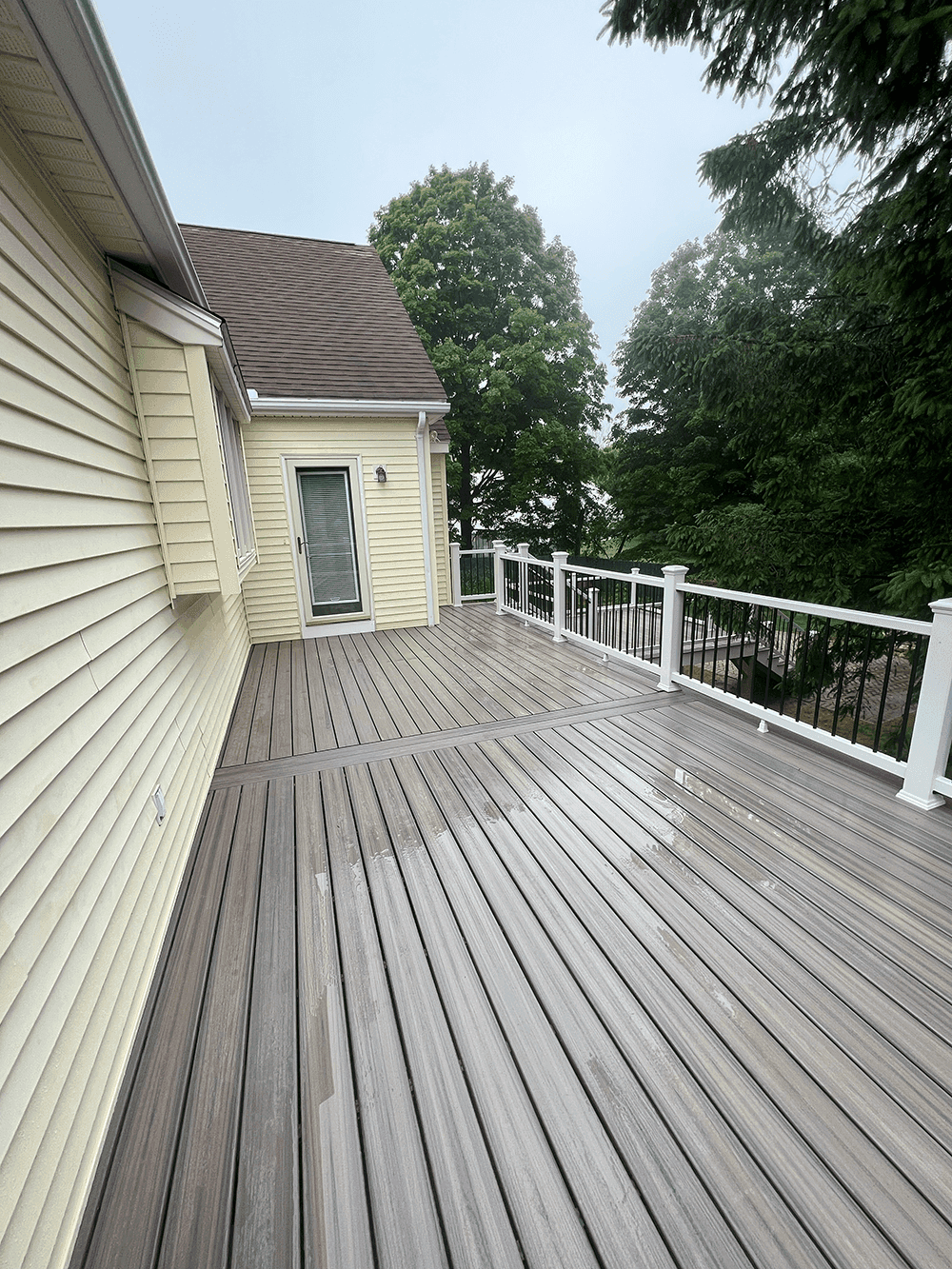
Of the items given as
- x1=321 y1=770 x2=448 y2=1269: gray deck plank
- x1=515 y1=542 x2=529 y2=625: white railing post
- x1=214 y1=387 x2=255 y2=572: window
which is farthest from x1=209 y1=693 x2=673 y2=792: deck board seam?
x1=515 y1=542 x2=529 y2=625: white railing post

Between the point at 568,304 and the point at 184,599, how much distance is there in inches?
552

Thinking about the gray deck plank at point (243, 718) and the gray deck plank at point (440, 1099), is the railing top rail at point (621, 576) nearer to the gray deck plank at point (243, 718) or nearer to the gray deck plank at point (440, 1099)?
the gray deck plank at point (440, 1099)

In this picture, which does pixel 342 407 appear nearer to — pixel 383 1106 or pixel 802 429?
pixel 802 429

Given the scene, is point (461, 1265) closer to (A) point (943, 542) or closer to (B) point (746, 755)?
(B) point (746, 755)

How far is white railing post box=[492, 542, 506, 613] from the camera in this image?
707 centimetres

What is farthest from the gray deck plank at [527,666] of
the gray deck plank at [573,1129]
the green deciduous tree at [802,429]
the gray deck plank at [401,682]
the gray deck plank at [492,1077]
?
the green deciduous tree at [802,429]

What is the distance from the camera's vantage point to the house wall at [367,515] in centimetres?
582

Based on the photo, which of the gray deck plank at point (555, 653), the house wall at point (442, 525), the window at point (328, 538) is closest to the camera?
the gray deck plank at point (555, 653)

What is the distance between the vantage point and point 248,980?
172 cm

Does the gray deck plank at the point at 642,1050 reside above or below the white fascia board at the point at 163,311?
below

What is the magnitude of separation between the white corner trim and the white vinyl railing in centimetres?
300

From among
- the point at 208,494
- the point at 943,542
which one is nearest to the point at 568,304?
the point at 943,542

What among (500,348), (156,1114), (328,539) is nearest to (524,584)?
(328,539)

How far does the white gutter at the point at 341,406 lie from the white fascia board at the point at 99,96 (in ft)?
12.0
